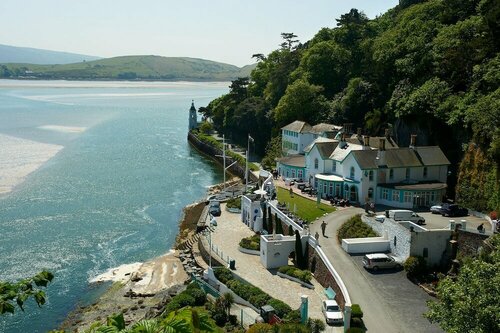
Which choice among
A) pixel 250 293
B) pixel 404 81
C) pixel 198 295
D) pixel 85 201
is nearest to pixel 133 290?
pixel 198 295

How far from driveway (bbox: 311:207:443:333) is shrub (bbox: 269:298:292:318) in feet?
11.0

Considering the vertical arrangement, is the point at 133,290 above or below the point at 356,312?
below

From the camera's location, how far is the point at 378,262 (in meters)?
29.9

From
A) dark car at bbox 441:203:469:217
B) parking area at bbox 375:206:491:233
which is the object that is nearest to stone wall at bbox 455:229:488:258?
parking area at bbox 375:206:491:233

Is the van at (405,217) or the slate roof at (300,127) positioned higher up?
the slate roof at (300,127)

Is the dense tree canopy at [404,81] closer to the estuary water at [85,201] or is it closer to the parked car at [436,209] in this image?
the parked car at [436,209]

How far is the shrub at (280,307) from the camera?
26.5 metres

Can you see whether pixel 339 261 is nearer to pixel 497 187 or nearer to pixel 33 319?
pixel 497 187

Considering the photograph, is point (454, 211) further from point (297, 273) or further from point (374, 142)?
point (374, 142)

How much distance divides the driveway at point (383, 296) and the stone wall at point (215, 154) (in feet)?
92.9

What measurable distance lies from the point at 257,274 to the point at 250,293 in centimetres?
369

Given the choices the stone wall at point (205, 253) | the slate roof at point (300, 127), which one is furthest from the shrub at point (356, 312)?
the slate roof at point (300, 127)

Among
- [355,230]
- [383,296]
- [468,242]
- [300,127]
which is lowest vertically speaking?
[383,296]

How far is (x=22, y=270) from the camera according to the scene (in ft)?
117
